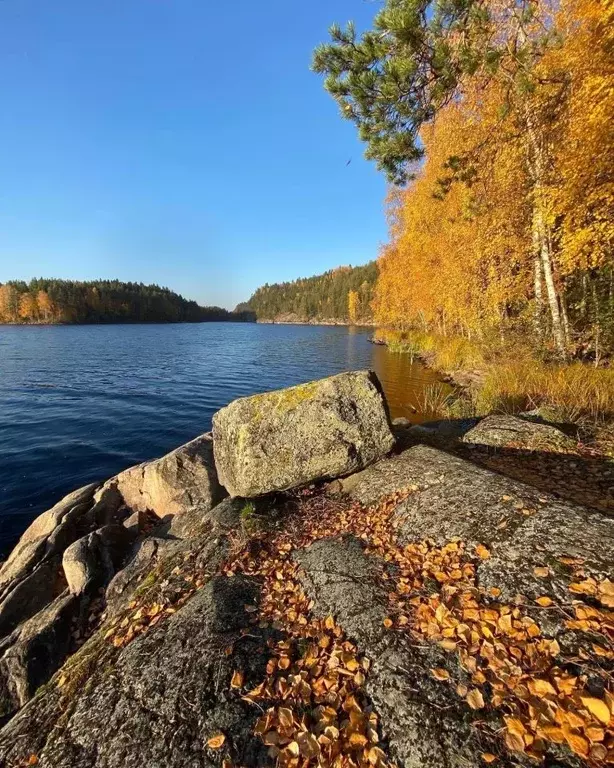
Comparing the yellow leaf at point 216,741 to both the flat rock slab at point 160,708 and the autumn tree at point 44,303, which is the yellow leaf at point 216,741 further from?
the autumn tree at point 44,303

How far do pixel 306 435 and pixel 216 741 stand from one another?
434 cm

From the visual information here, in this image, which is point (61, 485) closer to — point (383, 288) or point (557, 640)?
point (557, 640)

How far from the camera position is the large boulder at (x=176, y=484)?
25.9 ft

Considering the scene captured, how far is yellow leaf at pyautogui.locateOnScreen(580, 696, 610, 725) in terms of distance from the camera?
2.32 metres

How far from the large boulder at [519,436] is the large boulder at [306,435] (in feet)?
8.20

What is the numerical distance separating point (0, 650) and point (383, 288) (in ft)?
127

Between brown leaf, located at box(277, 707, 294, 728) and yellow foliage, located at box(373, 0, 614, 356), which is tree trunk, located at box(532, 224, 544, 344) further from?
brown leaf, located at box(277, 707, 294, 728)

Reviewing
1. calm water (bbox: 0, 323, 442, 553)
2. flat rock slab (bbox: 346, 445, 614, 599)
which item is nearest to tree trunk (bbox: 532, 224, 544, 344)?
calm water (bbox: 0, 323, 442, 553)

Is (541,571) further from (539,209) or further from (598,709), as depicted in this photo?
(539,209)

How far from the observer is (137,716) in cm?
306

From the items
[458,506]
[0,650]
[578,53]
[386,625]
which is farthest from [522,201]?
[0,650]

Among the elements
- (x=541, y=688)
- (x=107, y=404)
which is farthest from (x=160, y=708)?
(x=107, y=404)

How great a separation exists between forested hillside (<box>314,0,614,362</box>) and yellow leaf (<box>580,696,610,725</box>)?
6.93m

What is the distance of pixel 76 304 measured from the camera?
11625 centimetres
